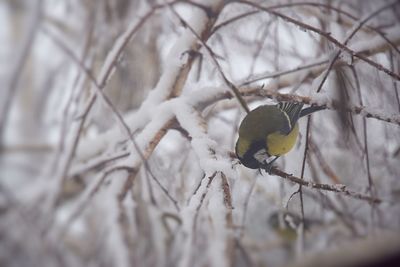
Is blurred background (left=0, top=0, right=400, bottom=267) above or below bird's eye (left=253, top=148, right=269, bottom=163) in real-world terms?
above

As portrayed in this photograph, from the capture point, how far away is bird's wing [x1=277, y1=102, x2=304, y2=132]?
1.80 ft

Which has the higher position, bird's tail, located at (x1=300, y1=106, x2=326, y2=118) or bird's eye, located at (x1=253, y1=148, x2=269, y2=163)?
bird's tail, located at (x1=300, y1=106, x2=326, y2=118)

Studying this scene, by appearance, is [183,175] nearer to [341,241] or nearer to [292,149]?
[292,149]

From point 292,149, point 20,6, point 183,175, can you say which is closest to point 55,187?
point 183,175

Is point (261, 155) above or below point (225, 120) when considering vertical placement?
below

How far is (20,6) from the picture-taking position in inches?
69.9

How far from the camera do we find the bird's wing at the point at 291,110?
1.80ft

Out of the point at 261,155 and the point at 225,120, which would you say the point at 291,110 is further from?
the point at 225,120

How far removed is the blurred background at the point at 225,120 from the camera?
565 mm

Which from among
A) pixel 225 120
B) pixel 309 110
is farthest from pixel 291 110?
pixel 225 120

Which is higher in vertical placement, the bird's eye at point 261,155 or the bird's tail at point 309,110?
the bird's tail at point 309,110

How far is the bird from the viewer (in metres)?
0.55

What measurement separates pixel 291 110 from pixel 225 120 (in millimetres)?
237

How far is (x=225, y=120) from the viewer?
78cm
